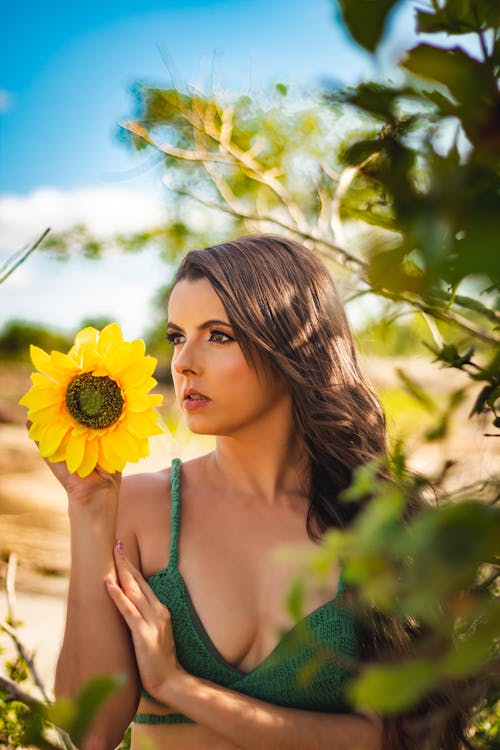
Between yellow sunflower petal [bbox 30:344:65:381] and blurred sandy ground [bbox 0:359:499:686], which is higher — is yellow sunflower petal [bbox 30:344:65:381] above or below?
above

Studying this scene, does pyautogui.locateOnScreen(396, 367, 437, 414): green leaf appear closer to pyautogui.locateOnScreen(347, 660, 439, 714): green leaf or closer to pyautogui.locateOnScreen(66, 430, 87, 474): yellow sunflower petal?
pyautogui.locateOnScreen(347, 660, 439, 714): green leaf

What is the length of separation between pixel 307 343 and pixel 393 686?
1428 mm

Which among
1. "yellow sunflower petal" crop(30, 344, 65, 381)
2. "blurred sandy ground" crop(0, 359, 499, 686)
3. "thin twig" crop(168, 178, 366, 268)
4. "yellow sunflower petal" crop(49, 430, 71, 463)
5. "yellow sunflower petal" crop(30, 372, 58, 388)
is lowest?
"blurred sandy ground" crop(0, 359, 499, 686)

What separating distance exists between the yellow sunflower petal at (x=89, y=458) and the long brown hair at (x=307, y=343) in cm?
48

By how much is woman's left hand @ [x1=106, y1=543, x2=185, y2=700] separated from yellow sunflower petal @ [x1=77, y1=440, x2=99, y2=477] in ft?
0.97

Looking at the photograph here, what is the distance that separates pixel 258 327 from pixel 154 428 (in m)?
0.51

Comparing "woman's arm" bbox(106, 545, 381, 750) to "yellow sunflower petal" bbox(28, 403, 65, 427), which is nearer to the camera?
"yellow sunflower petal" bbox(28, 403, 65, 427)

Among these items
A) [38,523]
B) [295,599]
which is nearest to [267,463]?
[295,599]

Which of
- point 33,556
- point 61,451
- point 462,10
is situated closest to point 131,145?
point 33,556

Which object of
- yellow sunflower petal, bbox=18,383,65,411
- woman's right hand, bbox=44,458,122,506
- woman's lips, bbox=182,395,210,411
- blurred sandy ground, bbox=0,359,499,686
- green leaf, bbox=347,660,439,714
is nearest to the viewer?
green leaf, bbox=347,660,439,714

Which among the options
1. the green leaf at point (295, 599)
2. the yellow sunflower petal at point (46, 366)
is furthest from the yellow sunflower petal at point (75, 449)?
the green leaf at point (295, 599)

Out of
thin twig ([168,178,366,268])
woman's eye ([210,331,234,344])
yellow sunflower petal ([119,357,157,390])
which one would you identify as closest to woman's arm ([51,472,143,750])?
yellow sunflower petal ([119,357,157,390])

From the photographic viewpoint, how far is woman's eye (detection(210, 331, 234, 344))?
1.51 meters

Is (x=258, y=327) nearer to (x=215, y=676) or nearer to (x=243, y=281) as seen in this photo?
(x=243, y=281)
